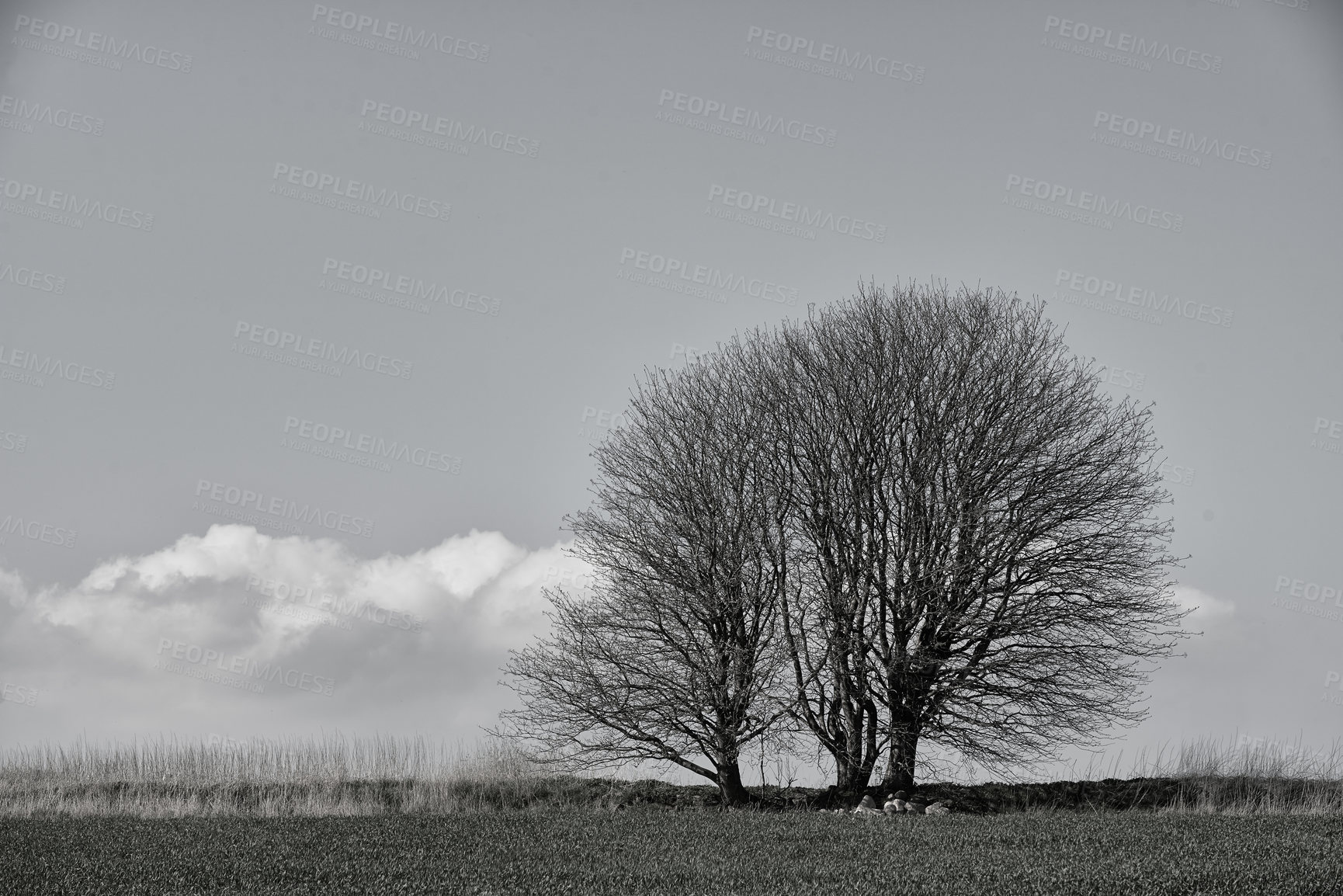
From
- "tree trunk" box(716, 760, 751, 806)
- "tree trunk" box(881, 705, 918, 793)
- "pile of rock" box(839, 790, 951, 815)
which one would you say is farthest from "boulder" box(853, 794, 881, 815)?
"tree trunk" box(716, 760, 751, 806)

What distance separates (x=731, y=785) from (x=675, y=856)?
29.9 ft

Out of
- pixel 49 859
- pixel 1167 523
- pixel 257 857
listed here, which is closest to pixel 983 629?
pixel 1167 523

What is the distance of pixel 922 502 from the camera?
75.6ft

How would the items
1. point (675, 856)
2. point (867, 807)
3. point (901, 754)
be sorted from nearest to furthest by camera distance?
point (675, 856) < point (867, 807) < point (901, 754)

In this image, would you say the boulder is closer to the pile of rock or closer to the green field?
the pile of rock

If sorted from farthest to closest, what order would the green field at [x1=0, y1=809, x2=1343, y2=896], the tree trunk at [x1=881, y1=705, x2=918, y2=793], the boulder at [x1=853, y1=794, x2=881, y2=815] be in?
1. the tree trunk at [x1=881, y1=705, x2=918, y2=793]
2. the boulder at [x1=853, y1=794, x2=881, y2=815]
3. the green field at [x1=0, y1=809, x2=1343, y2=896]

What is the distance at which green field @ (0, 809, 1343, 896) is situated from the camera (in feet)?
39.2

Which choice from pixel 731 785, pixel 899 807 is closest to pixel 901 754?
pixel 899 807

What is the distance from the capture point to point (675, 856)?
13930 millimetres

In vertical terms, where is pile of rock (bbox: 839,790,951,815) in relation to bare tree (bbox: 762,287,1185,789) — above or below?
below

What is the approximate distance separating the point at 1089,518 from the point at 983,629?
3.57m

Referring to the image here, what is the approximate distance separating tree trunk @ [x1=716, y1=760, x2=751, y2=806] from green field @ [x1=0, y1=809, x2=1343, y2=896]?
4028 mm

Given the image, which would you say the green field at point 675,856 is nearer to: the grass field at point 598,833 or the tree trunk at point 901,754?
the grass field at point 598,833

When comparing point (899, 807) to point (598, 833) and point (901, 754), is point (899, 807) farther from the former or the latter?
point (598, 833)
